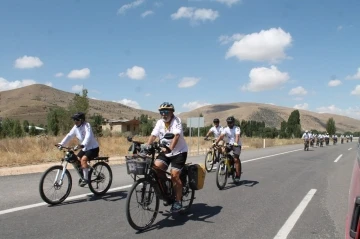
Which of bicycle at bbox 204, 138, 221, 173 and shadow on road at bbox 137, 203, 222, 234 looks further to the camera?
bicycle at bbox 204, 138, 221, 173

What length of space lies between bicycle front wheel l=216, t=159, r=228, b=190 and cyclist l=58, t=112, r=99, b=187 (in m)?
3.34

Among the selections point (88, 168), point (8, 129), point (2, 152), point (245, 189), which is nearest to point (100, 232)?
point (88, 168)

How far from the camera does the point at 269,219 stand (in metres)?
6.47

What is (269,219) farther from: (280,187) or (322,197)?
(280,187)

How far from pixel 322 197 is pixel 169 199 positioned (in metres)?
4.69

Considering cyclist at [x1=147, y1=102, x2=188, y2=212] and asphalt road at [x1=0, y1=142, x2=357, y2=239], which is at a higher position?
cyclist at [x1=147, y1=102, x2=188, y2=212]

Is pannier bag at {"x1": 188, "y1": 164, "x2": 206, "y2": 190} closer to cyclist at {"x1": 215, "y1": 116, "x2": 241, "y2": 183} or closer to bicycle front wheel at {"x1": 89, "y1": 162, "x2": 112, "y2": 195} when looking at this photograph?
bicycle front wheel at {"x1": 89, "y1": 162, "x2": 112, "y2": 195}

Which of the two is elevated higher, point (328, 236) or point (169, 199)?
point (169, 199)

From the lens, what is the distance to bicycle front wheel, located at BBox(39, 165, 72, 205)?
7.11m

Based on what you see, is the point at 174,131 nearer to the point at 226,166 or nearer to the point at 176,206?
the point at 176,206

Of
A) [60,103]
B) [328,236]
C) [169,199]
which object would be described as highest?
[60,103]

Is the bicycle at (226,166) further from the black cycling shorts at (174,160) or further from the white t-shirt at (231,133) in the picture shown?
the black cycling shorts at (174,160)

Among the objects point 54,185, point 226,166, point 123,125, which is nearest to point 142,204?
point 54,185

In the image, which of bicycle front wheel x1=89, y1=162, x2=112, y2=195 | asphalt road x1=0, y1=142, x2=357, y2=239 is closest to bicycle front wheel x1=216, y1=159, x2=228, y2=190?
asphalt road x1=0, y1=142, x2=357, y2=239
